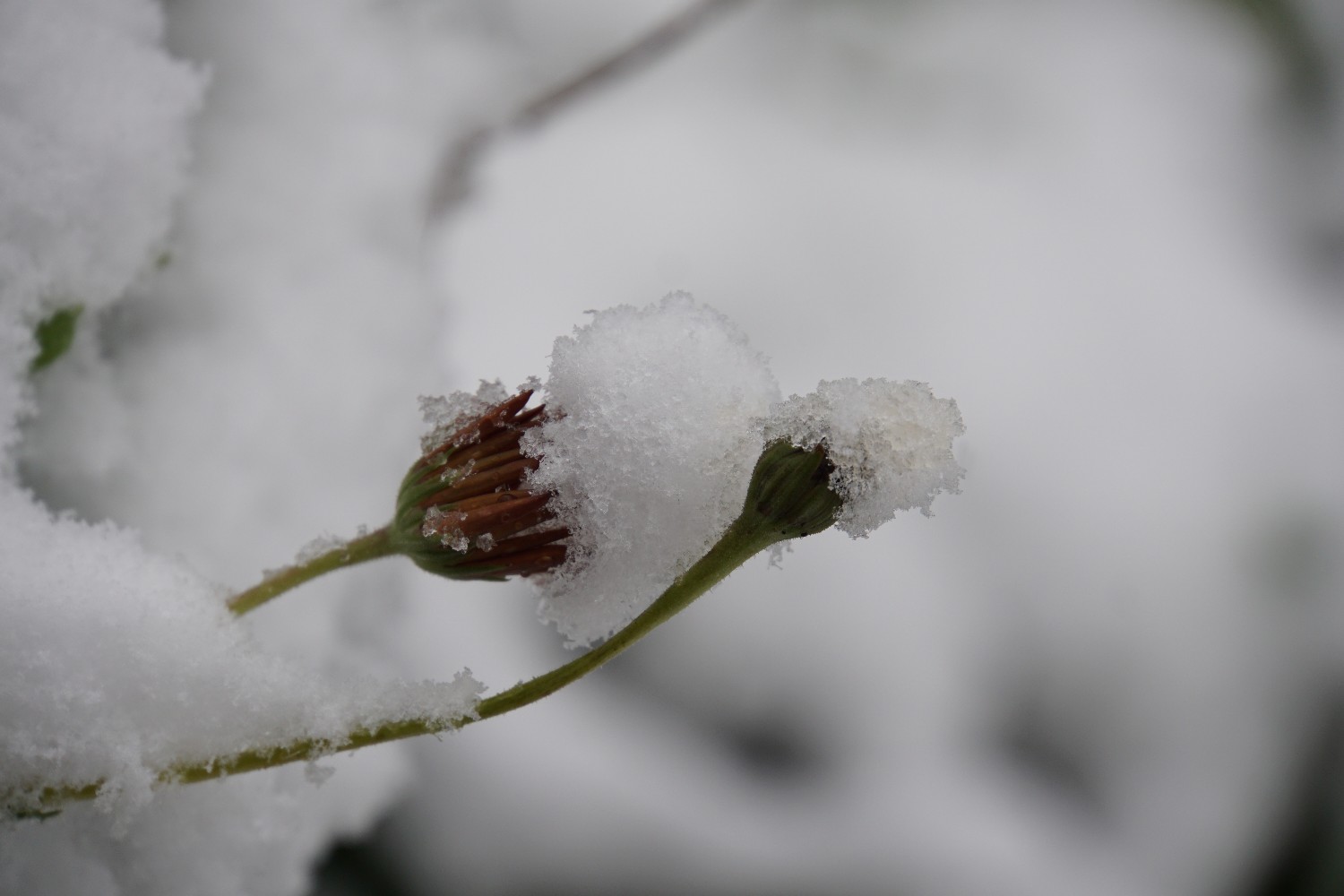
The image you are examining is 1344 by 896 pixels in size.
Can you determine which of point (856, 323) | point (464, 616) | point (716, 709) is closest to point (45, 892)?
point (464, 616)

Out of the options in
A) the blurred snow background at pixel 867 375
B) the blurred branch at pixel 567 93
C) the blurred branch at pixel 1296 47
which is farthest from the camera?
the blurred branch at pixel 1296 47

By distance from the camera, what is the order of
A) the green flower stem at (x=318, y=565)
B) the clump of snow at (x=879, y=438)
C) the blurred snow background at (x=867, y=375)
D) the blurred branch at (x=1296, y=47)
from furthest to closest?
the blurred branch at (x=1296, y=47)
the blurred snow background at (x=867, y=375)
the green flower stem at (x=318, y=565)
the clump of snow at (x=879, y=438)

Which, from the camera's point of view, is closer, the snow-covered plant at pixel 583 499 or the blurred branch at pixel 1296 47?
the snow-covered plant at pixel 583 499

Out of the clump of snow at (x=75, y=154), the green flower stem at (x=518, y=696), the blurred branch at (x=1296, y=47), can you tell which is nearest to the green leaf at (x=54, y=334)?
the clump of snow at (x=75, y=154)

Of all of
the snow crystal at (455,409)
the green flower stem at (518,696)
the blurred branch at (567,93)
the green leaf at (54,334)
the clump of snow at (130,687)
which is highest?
the blurred branch at (567,93)

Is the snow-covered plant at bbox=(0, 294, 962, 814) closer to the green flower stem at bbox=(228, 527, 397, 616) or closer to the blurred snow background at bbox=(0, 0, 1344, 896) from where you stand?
the green flower stem at bbox=(228, 527, 397, 616)

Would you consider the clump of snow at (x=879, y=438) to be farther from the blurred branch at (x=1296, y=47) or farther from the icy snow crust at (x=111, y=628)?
the blurred branch at (x=1296, y=47)

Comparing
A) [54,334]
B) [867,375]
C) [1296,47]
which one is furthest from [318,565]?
[1296,47]
